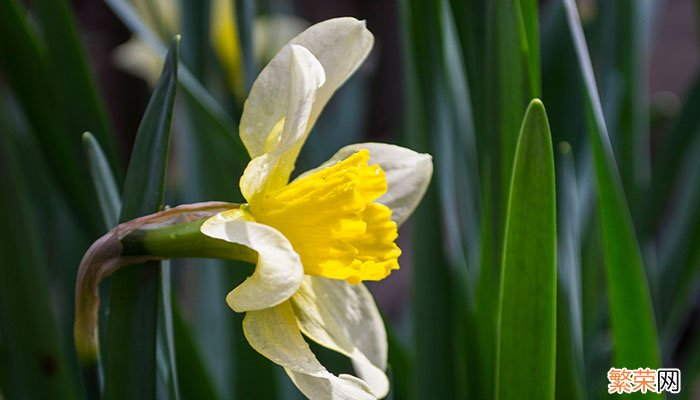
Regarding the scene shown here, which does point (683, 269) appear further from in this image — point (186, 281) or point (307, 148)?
point (186, 281)

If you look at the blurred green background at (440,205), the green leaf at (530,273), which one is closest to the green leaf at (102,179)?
the blurred green background at (440,205)

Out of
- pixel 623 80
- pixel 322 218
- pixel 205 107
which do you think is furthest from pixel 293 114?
pixel 623 80

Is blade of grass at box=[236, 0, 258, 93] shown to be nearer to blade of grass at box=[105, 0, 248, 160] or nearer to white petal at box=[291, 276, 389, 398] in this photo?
blade of grass at box=[105, 0, 248, 160]

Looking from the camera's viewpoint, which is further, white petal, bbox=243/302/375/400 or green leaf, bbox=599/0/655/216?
green leaf, bbox=599/0/655/216

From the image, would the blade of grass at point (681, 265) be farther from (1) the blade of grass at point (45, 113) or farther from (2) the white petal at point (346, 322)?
(1) the blade of grass at point (45, 113)

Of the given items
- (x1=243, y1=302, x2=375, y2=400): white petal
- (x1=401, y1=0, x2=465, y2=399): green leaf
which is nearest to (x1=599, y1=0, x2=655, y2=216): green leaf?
(x1=401, y1=0, x2=465, y2=399): green leaf

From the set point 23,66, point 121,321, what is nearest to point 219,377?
point 23,66

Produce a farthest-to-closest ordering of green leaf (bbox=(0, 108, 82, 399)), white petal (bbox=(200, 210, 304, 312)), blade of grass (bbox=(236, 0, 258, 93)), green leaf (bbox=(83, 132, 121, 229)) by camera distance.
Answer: blade of grass (bbox=(236, 0, 258, 93)) < green leaf (bbox=(0, 108, 82, 399)) < green leaf (bbox=(83, 132, 121, 229)) < white petal (bbox=(200, 210, 304, 312))

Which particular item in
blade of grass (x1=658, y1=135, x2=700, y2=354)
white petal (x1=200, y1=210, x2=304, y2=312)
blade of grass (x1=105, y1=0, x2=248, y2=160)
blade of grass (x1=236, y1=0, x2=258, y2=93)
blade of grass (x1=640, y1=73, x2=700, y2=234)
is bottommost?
blade of grass (x1=658, y1=135, x2=700, y2=354)

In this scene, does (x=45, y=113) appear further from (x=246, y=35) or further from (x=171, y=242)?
(x=171, y=242)

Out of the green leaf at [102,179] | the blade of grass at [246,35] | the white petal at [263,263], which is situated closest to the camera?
the white petal at [263,263]
